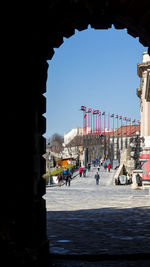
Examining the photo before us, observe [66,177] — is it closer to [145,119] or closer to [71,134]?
[145,119]

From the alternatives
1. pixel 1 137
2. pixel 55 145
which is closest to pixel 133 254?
pixel 1 137

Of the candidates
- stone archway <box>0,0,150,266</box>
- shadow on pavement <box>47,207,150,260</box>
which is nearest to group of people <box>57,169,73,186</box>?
shadow on pavement <box>47,207,150,260</box>

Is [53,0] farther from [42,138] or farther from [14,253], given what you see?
[14,253]

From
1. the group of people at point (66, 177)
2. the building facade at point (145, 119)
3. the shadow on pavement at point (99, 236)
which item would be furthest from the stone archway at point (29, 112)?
the group of people at point (66, 177)

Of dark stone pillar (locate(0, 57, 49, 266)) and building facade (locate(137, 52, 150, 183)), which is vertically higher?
building facade (locate(137, 52, 150, 183))

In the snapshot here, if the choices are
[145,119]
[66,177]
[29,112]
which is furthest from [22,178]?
[145,119]

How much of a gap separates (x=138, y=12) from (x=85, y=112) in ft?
343

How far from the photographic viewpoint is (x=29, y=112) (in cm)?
671

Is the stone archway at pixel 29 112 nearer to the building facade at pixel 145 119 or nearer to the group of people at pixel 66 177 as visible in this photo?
the building facade at pixel 145 119

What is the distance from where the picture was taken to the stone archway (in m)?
6.47

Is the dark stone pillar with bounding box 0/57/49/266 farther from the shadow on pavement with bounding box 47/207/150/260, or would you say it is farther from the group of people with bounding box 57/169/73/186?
the group of people with bounding box 57/169/73/186

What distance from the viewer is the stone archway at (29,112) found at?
647 cm

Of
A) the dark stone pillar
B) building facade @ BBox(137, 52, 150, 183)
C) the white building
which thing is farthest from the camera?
the white building

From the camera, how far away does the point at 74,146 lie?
151m
